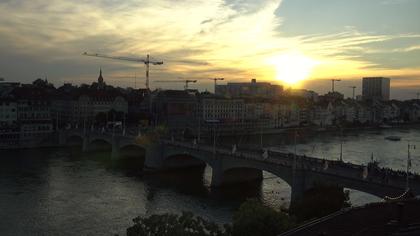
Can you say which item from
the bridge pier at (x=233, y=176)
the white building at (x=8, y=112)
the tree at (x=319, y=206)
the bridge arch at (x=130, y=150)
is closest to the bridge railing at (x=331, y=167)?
the bridge pier at (x=233, y=176)

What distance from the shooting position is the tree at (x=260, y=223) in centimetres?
1981

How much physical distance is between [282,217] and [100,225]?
15.3 meters

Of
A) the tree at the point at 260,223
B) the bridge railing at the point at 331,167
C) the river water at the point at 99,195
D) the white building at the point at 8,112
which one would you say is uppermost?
the white building at the point at 8,112

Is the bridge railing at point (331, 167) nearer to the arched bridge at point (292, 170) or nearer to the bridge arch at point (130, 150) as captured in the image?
the arched bridge at point (292, 170)

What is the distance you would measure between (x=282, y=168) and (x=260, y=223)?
17150mm

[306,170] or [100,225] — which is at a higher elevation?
[306,170]

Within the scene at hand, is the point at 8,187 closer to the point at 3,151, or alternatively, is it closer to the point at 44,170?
the point at 44,170

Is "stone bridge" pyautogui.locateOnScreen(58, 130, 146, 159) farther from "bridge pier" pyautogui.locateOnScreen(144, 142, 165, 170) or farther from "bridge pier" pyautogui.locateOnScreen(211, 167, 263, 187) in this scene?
"bridge pier" pyautogui.locateOnScreen(211, 167, 263, 187)

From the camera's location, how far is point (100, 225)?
103 feet

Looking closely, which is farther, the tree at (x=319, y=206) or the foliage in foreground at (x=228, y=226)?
the tree at (x=319, y=206)

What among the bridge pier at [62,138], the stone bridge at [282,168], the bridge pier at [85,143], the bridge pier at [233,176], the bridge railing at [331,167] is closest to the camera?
the stone bridge at [282,168]

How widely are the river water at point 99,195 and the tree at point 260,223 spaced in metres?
12.3

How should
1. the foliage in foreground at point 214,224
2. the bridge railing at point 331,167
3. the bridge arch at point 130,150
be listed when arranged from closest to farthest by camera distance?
the foliage in foreground at point 214,224 < the bridge railing at point 331,167 < the bridge arch at point 130,150

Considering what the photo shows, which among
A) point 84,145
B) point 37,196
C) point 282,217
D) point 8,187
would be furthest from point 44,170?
point 282,217
